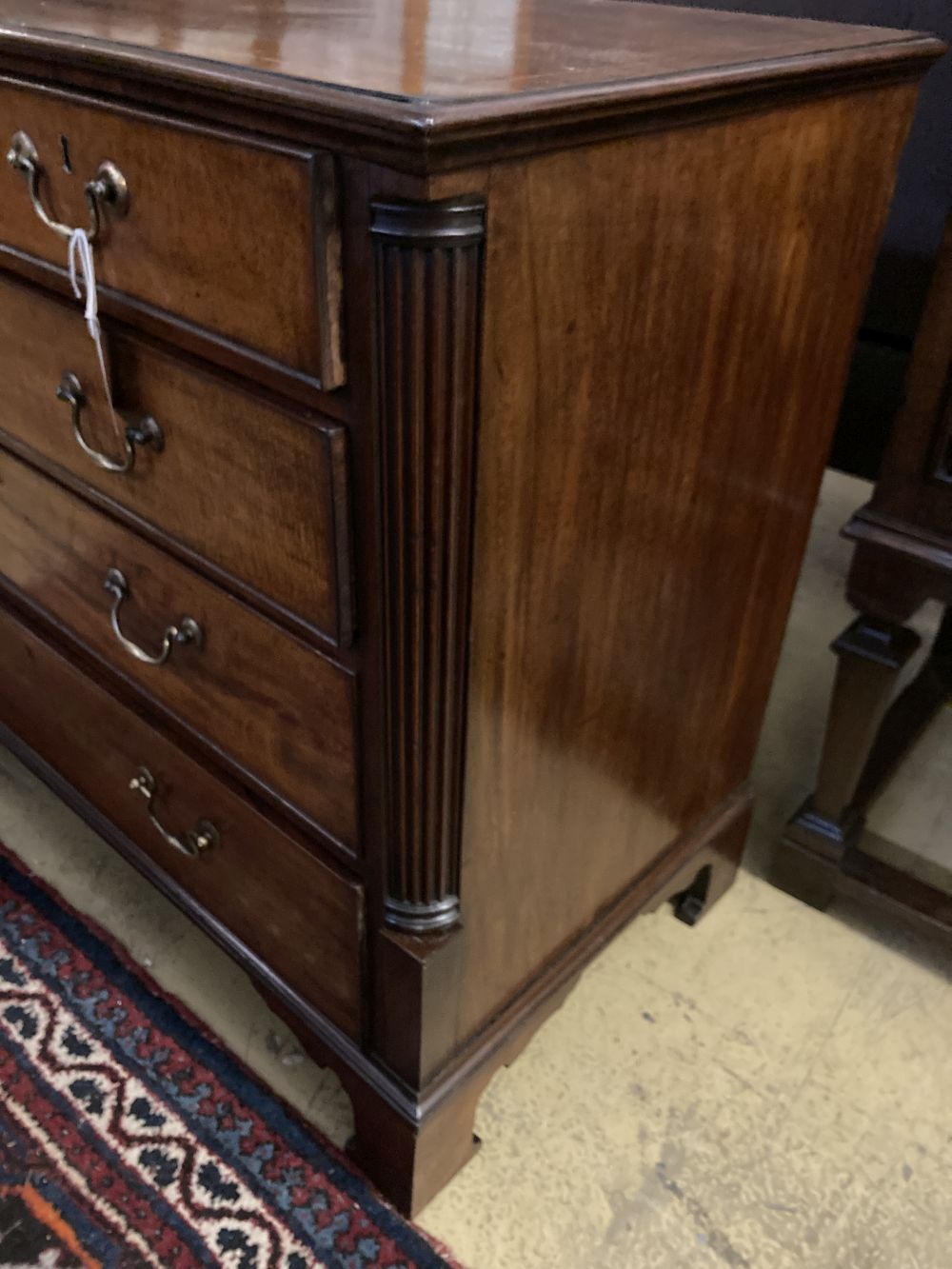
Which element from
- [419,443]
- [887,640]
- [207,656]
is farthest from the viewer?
[887,640]

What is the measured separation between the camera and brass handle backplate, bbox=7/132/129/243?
604 mm

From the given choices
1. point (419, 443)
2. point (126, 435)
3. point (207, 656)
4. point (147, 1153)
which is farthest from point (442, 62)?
point (147, 1153)

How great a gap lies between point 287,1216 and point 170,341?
698 mm

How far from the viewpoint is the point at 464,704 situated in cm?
66

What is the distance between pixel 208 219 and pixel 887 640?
2.45 feet

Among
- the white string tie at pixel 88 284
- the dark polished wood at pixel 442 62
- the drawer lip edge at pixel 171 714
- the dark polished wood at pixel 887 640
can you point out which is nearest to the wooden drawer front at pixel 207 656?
the drawer lip edge at pixel 171 714

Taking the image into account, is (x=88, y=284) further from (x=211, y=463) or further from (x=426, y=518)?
(x=426, y=518)

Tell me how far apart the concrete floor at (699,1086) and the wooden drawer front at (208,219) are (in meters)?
0.71

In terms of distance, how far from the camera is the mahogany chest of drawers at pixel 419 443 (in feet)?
1.73

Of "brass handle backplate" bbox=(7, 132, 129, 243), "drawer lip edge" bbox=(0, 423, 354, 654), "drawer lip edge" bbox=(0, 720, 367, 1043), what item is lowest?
"drawer lip edge" bbox=(0, 720, 367, 1043)

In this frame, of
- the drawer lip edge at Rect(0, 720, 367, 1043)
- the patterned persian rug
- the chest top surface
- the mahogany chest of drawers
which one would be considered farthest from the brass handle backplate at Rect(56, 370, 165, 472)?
the patterned persian rug

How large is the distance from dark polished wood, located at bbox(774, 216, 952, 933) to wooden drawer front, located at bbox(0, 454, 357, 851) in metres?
0.53

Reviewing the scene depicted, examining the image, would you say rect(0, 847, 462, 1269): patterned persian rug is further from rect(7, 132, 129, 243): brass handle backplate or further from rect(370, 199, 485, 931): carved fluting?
rect(7, 132, 129, 243): brass handle backplate

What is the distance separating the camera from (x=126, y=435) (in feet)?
2.36
